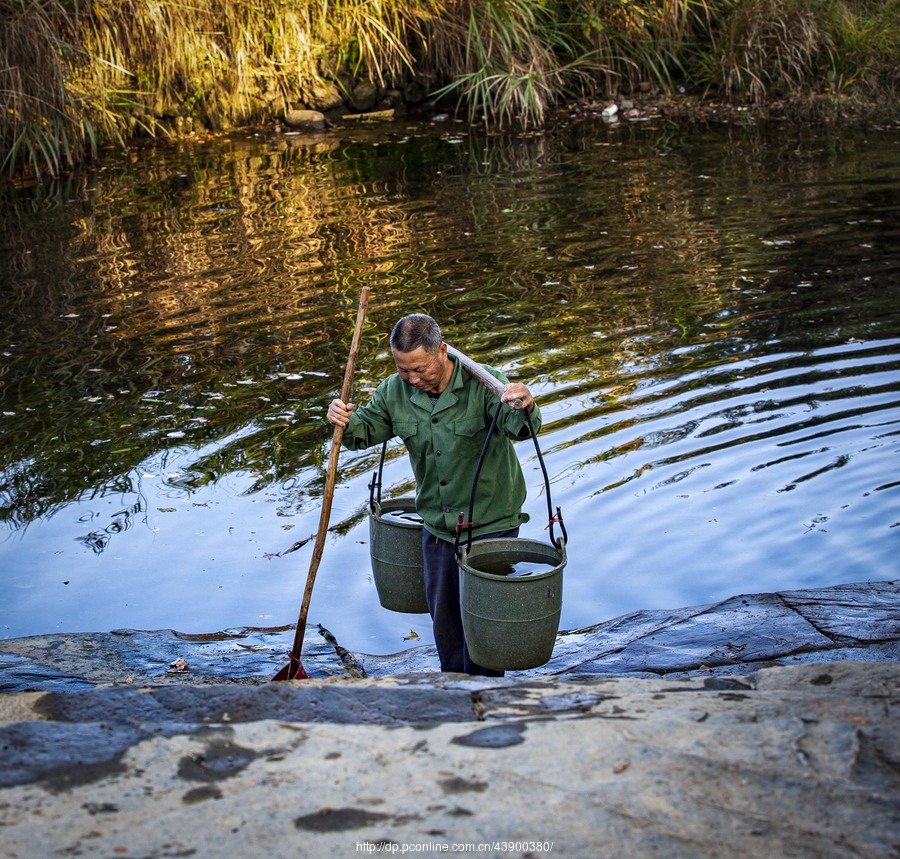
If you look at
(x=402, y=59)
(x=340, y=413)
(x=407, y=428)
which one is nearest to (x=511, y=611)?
(x=407, y=428)

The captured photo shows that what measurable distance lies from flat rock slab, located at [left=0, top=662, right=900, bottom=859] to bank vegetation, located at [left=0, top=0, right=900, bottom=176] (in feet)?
47.5

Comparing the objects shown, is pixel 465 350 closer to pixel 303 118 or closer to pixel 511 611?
pixel 511 611

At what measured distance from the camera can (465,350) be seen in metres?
9.32

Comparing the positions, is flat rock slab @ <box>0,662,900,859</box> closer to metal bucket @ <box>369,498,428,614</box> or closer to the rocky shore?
the rocky shore

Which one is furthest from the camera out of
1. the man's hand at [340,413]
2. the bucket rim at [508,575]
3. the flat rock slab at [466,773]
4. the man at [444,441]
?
the man's hand at [340,413]

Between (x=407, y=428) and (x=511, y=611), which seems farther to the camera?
(x=407, y=428)

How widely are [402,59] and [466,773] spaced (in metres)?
18.5

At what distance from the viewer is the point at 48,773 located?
3.06 m

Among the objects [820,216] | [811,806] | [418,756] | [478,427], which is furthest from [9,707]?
[820,216]

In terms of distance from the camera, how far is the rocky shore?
2689mm

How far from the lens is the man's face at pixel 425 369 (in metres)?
4.50

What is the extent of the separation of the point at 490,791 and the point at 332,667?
2.46 m

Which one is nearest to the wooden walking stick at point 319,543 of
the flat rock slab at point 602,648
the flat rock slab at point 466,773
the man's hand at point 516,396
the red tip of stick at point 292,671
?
the red tip of stick at point 292,671

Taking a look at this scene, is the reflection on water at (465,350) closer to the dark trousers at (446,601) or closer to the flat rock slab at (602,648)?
the flat rock slab at (602,648)
